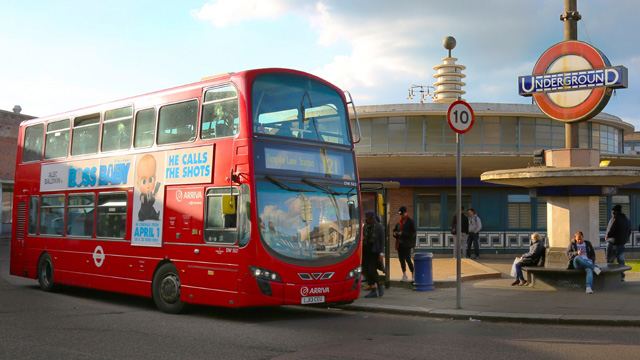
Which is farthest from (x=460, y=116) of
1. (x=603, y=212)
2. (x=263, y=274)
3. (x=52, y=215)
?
(x=603, y=212)

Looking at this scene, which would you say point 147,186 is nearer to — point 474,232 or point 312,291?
point 312,291

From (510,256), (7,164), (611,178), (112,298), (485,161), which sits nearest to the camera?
(611,178)

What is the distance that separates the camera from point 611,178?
14.0 meters

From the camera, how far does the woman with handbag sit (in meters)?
15.1

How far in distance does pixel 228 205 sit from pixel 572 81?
8.81 metres

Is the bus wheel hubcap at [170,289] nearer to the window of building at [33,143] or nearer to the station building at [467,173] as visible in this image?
the window of building at [33,143]

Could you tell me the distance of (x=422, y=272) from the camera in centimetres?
1490

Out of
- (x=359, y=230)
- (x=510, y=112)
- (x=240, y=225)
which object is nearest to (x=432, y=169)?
(x=510, y=112)

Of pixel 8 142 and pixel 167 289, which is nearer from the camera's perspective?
pixel 167 289

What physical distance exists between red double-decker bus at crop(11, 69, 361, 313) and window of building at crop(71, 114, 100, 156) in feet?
0.71

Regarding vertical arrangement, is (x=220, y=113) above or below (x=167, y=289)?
above

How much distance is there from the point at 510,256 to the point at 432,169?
4532mm

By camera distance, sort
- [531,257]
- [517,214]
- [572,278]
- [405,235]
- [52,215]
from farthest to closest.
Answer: [517,214]
[52,215]
[405,235]
[531,257]
[572,278]

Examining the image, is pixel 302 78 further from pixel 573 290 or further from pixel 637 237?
pixel 637 237
